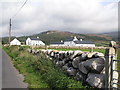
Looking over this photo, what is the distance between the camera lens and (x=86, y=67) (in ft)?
20.4

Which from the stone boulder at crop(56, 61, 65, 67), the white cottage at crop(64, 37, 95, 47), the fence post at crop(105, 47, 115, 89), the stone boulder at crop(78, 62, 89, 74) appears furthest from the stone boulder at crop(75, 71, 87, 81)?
the white cottage at crop(64, 37, 95, 47)

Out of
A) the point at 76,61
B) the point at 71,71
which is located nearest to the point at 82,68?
the point at 76,61

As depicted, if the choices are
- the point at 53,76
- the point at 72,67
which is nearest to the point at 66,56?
the point at 72,67

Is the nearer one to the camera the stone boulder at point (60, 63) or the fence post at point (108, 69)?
the fence post at point (108, 69)

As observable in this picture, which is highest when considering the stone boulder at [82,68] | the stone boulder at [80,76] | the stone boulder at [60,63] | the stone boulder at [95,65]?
the stone boulder at [95,65]

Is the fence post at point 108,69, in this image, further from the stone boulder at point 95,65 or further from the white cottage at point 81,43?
Answer: the white cottage at point 81,43

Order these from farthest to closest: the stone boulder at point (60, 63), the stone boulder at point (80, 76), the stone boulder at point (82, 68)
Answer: the stone boulder at point (60, 63) < the stone boulder at point (80, 76) < the stone boulder at point (82, 68)

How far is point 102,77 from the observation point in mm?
5508

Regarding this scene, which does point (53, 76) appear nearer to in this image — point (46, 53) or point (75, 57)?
point (75, 57)

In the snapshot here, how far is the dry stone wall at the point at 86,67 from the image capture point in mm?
5645

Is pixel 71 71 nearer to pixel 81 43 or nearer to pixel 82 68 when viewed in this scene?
pixel 82 68

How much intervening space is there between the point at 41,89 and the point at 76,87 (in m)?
1.43

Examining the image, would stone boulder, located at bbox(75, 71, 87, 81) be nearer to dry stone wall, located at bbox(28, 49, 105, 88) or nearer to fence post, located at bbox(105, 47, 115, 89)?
dry stone wall, located at bbox(28, 49, 105, 88)

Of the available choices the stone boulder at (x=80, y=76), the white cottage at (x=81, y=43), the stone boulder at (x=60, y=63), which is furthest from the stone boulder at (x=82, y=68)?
the white cottage at (x=81, y=43)
